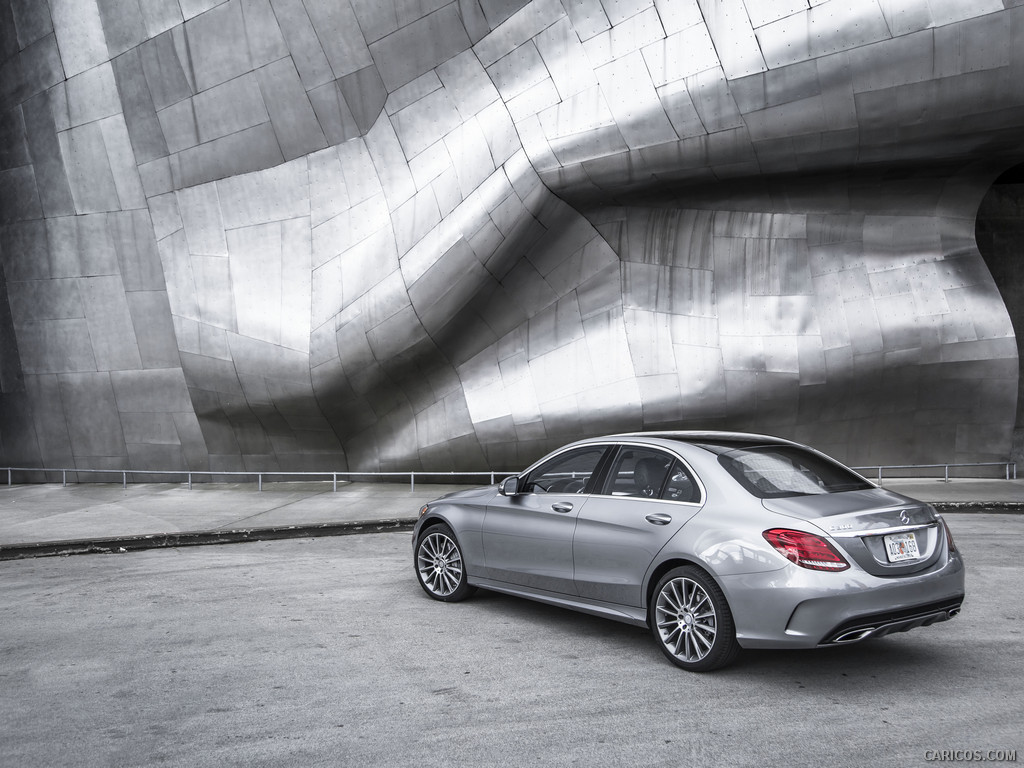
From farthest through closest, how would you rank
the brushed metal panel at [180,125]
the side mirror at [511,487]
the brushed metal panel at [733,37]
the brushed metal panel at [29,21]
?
the brushed metal panel at [29,21], the brushed metal panel at [180,125], the brushed metal panel at [733,37], the side mirror at [511,487]

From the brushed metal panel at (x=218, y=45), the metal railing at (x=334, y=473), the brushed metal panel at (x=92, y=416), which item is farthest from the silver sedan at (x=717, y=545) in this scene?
the brushed metal panel at (x=92, y=416)

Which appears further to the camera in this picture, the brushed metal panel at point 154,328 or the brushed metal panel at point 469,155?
the brushed metal panel at point 154,328

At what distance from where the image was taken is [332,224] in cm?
1662

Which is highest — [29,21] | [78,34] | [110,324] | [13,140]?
[29,21]

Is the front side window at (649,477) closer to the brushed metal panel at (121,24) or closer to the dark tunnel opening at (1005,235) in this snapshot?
the brushed metal panel at (121,24)

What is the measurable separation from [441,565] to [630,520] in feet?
7.19

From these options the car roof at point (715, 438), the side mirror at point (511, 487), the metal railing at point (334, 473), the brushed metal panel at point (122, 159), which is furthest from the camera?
the brushed metal panel at point (122, 159)

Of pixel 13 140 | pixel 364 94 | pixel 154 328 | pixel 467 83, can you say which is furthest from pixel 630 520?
pixel 13 140

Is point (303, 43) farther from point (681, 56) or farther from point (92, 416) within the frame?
point (92, 416)

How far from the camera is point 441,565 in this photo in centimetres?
729

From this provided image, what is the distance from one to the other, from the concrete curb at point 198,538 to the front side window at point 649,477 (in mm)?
6223

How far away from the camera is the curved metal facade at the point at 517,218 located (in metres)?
13.7

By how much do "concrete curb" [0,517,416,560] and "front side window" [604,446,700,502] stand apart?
6223 mm

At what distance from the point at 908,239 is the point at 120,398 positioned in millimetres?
15979
